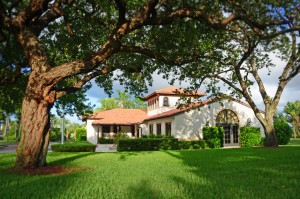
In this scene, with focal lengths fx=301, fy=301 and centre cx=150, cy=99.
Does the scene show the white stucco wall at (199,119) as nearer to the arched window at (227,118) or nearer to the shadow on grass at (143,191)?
the arched window at (227,118)

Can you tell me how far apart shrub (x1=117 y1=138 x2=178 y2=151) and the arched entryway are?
7.96m

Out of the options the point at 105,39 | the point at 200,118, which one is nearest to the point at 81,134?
the point at 200,118

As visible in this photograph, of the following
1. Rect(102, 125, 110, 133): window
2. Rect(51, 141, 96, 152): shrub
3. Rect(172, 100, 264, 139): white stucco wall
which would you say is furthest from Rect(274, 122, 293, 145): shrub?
Rect(102, 125, 110, 133): window

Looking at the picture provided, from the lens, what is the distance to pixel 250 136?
32250 millimetres

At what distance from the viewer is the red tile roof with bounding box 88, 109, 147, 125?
45406 mm

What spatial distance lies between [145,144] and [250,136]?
12034 mm

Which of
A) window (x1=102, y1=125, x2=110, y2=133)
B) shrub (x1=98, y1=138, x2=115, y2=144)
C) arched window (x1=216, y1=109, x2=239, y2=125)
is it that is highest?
arched window (x1=216, y1=109, x2=239, y2=125)

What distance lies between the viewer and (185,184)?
7.79m

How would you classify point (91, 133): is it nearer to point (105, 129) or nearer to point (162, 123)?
point (105, 129)

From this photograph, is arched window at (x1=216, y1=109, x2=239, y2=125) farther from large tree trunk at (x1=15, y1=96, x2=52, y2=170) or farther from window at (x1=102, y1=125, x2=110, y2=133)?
large tree trunk at (x1=15, y1=96, x2=52, y2=170)

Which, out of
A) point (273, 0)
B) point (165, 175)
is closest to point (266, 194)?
point (165, 175)

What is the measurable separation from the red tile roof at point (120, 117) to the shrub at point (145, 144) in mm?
15713

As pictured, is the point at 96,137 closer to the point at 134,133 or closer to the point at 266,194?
the point at 134,133

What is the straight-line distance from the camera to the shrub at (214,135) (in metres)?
30.4
